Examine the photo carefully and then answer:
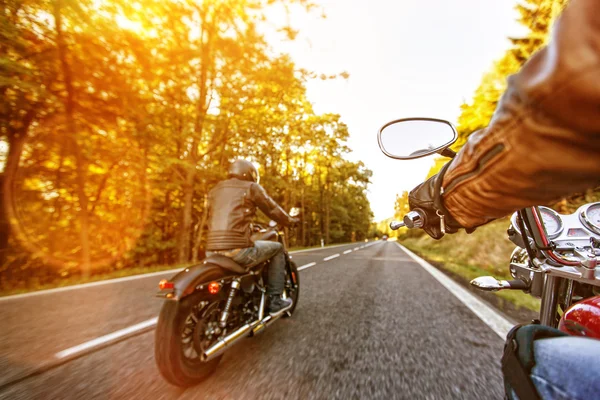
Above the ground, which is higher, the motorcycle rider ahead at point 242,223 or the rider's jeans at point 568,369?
the motorcycle rider ahead at point 242,223

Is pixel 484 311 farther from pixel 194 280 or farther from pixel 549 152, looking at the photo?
pixel 549 152

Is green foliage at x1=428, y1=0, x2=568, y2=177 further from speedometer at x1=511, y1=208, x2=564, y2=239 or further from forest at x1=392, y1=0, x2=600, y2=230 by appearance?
speedometer at x1=511, y1=208, x2=564, y2=239

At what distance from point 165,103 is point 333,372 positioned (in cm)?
881

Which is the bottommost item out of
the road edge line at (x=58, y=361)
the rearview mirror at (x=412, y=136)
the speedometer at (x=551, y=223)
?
the road edge line at (x=58, y=361)

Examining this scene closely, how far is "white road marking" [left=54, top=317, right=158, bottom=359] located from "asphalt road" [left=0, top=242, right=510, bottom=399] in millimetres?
90

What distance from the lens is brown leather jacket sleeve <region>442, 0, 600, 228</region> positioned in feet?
1.40

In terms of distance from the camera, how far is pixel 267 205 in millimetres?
2920

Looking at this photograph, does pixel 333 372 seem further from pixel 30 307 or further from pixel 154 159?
pixel 154 159

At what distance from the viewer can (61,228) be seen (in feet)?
27.7

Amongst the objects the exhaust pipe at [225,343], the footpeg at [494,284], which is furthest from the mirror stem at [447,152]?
the exhaust pipe at [225,343]

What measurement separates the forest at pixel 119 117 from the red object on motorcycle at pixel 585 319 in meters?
3.77

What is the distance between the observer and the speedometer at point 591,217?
1.19 metres

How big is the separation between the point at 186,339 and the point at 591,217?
2.42 meters

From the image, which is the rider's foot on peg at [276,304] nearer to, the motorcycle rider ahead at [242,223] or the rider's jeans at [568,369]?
the motorcycle rider ahead at [242,223]
